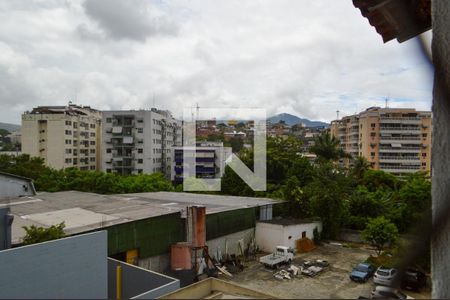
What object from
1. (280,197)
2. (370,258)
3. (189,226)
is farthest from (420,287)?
(280,197)

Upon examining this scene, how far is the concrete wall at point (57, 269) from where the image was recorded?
4.66m

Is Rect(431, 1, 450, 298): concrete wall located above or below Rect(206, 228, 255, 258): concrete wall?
above

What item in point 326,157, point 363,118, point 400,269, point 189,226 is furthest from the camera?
point 363,118

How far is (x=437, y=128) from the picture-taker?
2.29 feet

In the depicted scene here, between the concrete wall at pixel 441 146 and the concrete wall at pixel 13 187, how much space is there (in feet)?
44.0

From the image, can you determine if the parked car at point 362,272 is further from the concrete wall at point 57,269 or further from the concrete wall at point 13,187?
the concrete wall at point 13,187

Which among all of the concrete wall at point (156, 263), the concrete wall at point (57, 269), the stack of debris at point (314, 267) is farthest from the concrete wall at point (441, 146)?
the stack of debris at point (314, 267)

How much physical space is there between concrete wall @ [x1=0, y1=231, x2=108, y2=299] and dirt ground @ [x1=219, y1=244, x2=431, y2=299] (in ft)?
11.2

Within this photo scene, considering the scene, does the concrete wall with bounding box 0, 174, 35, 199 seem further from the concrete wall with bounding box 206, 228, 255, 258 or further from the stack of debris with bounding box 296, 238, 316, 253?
the stack of debris with bounding box 296, 238, 316, 253

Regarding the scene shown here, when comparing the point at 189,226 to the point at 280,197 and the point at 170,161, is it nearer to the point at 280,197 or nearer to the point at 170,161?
the point at 280,197

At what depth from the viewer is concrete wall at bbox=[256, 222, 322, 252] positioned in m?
11.9

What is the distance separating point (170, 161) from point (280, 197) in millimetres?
20699

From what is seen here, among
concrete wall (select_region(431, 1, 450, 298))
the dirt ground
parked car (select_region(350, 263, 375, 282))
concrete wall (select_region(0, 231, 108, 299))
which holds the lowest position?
the dirt ground

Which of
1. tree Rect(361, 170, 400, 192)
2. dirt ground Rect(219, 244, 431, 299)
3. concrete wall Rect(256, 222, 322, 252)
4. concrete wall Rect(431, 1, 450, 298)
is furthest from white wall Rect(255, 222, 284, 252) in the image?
concrete wall Rect(431, 1, 450, 298)
